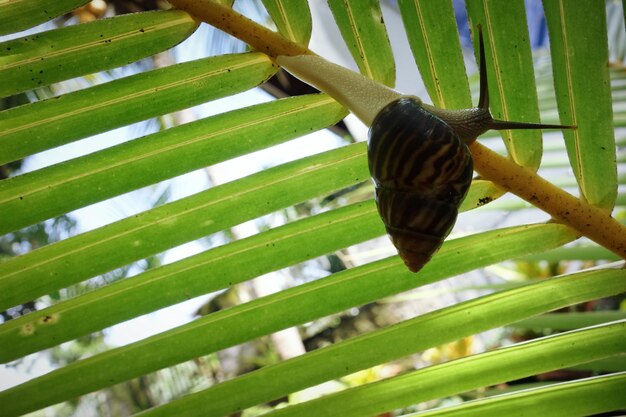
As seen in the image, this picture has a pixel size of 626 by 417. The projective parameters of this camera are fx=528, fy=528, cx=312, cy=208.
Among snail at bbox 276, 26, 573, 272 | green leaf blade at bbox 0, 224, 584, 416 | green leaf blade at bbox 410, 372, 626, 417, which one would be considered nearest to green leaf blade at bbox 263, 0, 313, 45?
snail at bbox 276, 26, 573, 272

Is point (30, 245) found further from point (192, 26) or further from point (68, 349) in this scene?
point (192, 26)

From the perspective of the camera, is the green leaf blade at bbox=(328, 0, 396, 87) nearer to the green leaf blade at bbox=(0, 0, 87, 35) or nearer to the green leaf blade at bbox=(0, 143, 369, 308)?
the green leaf blade at bbox=(0, 143, 369, 308)

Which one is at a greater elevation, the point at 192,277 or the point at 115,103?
the point at 115,103

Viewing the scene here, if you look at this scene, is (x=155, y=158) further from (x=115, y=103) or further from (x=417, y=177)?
(x=417, y=177)

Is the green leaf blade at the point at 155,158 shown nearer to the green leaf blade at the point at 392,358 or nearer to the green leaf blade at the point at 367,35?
the green leaf blade at the point at 367,35

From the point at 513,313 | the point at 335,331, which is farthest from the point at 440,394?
the point at 335,331

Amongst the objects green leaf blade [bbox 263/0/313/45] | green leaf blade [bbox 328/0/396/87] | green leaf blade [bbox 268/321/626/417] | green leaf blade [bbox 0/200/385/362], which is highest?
green leaf blade [bbox 263/0/313/45]

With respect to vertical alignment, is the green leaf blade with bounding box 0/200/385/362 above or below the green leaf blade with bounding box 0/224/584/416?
above

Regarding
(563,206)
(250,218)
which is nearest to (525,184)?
(563,206)
